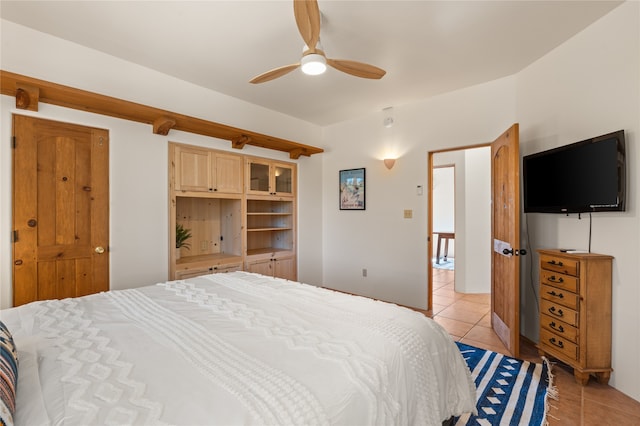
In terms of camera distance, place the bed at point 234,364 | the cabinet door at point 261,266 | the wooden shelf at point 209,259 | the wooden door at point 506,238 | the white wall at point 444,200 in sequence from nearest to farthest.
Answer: the bed at point 234,364
the wooden door at point 506,238
the wooden shelf at point 209,259
the cabinet door at point 261,266
the white wall at point 444,200

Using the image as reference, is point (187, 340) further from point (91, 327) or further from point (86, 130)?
point (86, 130)

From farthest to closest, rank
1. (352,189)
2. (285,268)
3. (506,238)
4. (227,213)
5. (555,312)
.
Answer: (352,189) < (285,268) < (227,213) < (506,238) < (555,312)

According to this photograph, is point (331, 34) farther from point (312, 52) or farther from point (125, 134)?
point (125, 134)

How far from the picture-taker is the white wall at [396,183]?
135 inches

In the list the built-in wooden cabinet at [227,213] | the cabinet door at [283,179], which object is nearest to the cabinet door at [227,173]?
the built-in wooden cabinet at [227,213]

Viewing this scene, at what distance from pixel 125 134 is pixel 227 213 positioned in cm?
151

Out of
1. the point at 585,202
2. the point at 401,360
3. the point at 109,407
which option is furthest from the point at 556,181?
the point at 109,407

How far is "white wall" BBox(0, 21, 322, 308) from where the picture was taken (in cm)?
223

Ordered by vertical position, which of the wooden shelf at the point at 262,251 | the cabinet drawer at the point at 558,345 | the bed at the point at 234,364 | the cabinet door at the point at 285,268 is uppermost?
the bed at the point at 234,364

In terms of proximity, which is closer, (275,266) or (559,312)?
(559,312)

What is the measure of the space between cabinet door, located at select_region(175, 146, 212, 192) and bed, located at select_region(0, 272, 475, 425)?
5.45 feet

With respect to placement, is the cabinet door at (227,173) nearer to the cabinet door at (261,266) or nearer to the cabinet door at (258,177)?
the cabinet door at (258,177)

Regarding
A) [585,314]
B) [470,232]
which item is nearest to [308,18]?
[585,314]

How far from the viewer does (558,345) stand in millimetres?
2305
